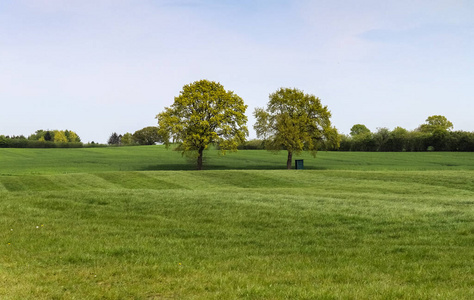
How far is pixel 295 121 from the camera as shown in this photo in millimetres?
52406

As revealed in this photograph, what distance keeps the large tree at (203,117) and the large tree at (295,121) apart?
3541 millimetres

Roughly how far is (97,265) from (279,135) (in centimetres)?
4489

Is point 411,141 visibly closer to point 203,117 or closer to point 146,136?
point 203,117

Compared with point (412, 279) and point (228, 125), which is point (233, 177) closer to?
point (228, 125)

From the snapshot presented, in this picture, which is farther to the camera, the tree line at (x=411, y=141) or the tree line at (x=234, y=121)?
the tree line at (x=411, y=141)

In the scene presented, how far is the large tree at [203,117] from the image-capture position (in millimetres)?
50469

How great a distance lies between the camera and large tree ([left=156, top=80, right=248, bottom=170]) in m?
50.5

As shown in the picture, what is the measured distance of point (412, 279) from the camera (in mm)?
7867

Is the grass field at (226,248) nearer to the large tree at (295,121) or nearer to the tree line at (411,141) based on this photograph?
the large tree at (295,121)

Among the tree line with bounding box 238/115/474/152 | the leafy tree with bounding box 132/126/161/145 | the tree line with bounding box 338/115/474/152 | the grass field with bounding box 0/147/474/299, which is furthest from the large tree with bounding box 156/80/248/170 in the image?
the leafy tree with bounding box 132/126/161/145

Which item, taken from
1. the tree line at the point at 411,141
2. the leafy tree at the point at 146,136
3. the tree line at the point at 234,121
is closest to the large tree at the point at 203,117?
the tree line at the point at 234,121

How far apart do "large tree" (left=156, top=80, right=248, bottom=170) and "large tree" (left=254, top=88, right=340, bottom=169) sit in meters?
3.54

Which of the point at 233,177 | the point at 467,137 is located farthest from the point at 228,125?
the point at 467,137

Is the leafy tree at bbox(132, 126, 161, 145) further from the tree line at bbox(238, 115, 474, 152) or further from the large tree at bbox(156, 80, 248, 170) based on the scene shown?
the large tree at bbox(156, 80, 248, 170)
